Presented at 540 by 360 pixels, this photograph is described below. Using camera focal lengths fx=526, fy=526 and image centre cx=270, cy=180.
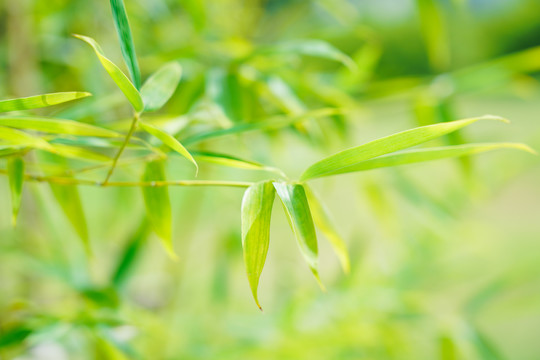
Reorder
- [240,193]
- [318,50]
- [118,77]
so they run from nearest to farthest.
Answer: [118,77]
[318,50]
[240,193]

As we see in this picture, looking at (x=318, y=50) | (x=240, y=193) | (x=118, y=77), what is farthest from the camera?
(x=240, y=193)

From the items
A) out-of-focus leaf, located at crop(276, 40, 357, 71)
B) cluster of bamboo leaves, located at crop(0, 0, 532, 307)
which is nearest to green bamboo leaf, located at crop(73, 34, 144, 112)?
cluster of bamboo leaves, located at crop(0, 0, 532, 307)

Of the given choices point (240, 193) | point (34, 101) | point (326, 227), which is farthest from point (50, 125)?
point (240, 193)

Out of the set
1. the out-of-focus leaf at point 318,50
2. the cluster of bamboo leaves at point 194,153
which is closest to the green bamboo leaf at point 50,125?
the cluster of bamboo leaves at point 194,153

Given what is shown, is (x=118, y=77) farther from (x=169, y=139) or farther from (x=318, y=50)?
(x=318, y=50)

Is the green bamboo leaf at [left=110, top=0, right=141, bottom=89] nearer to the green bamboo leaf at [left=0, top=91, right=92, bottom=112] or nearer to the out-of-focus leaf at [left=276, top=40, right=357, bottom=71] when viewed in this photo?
the green bamboo leaf at [left=0, top=91, right=92, bottom=112]

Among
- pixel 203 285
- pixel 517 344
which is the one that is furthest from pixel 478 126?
pixel 203 285
